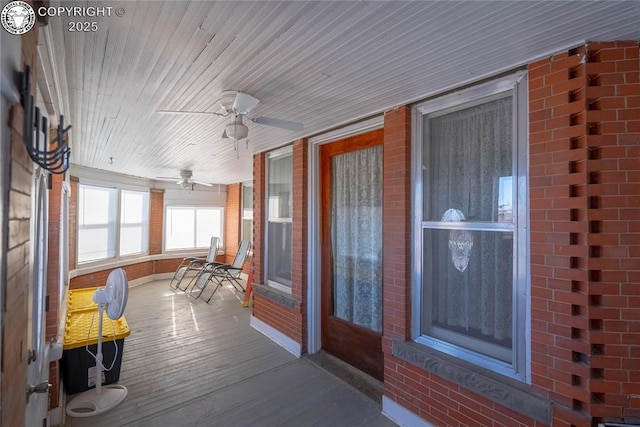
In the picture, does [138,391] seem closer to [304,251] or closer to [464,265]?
[304,251]

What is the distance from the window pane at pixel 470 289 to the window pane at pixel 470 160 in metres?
0.18

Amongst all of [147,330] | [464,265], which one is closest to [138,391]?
[147,330]

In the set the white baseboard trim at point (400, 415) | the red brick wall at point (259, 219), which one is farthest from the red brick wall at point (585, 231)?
the red brick wall at point (259, 219)

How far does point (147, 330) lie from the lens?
4.24 m

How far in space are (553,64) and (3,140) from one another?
2.49m

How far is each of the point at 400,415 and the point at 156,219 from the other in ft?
23.5

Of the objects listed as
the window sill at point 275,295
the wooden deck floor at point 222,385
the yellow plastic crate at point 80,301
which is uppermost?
the window sill at point 275,295

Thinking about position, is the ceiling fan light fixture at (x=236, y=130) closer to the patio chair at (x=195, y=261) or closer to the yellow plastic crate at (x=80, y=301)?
the yellow plastic crate at (x=80, y=301)

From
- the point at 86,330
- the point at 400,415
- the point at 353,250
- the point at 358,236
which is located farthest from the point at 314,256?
the point at 86,330

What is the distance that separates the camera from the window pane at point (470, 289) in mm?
1992

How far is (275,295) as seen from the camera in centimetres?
389

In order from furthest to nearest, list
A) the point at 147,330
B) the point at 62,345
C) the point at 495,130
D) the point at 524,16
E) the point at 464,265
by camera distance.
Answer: the point at 147,330 → the point at 62,345 → the point at 464,265 → the point at 495,130 → the point at 524,16

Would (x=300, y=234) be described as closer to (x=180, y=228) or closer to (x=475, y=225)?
(x=475, y=225)

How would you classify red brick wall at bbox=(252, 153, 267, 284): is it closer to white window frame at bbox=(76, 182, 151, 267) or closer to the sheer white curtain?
the sheer white curtain
